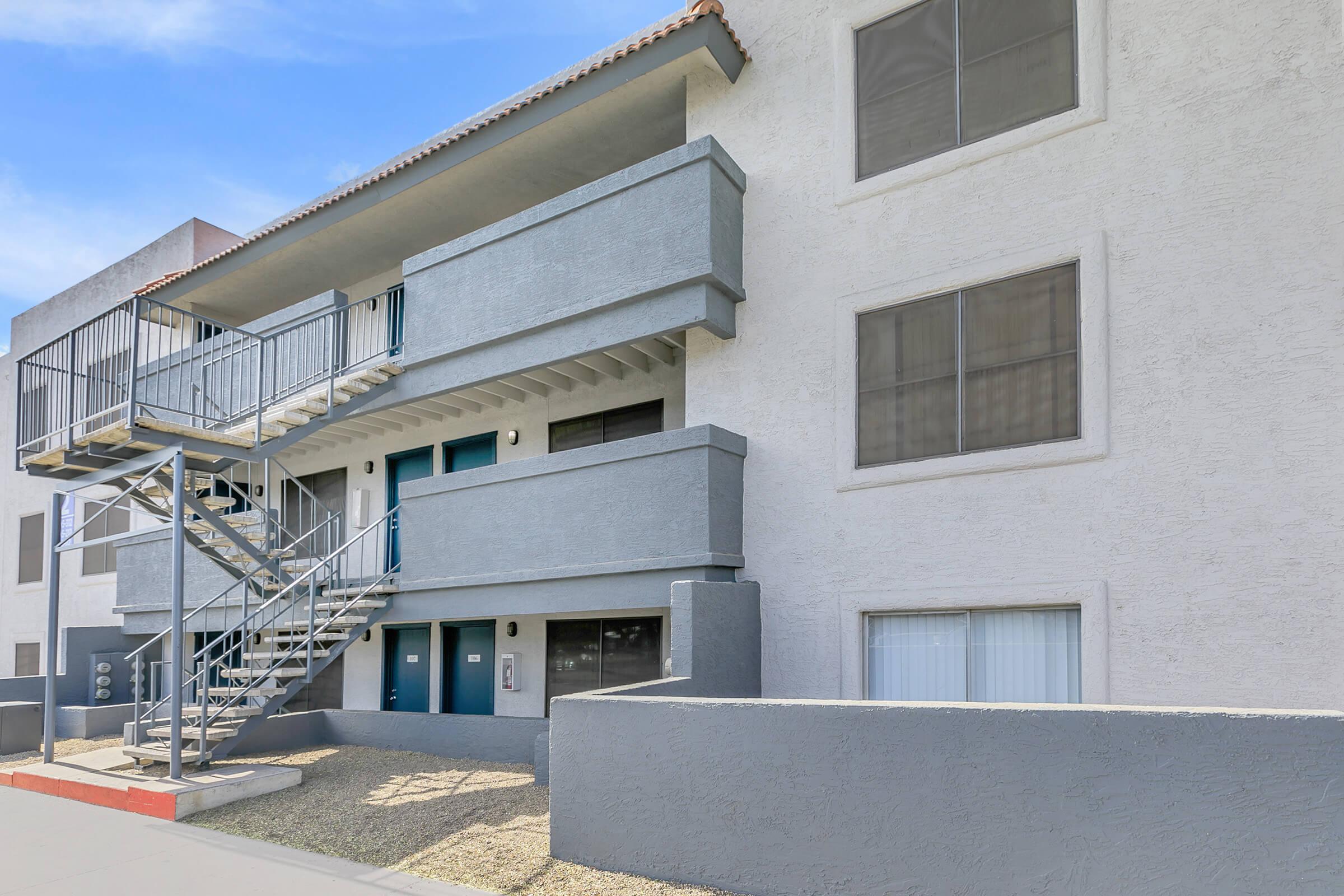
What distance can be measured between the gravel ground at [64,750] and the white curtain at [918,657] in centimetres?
1033

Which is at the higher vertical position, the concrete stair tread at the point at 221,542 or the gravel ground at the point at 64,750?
the concrete stair tread at the point at 221,542

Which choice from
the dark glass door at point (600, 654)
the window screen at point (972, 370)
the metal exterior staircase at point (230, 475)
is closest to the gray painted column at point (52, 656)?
the metal exterior staircase at point (230, 475)

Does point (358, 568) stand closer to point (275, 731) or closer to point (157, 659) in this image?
point (275, 731)

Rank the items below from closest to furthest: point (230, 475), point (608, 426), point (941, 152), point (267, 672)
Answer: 1. point (941, 152)
2. point (267, 672)
3. point (608, 426)
4. point (230, 475)

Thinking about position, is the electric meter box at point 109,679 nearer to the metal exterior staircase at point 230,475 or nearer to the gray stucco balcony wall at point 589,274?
the metal exterior staircase at point 230,475

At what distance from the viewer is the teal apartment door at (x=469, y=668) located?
12.9 m

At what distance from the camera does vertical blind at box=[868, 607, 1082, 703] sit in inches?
288

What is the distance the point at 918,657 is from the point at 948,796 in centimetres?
314

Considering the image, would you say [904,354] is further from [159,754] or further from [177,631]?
[159,754]

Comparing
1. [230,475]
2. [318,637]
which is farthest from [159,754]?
[230,475]

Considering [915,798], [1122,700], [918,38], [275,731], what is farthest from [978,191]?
[275,731]

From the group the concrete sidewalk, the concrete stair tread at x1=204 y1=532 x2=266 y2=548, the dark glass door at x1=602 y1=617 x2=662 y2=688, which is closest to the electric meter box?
the concrete stair tread at x1=204 y1=532 x2=266 y2=548

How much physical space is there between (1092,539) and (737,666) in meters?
3.30

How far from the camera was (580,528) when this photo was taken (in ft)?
30.9
